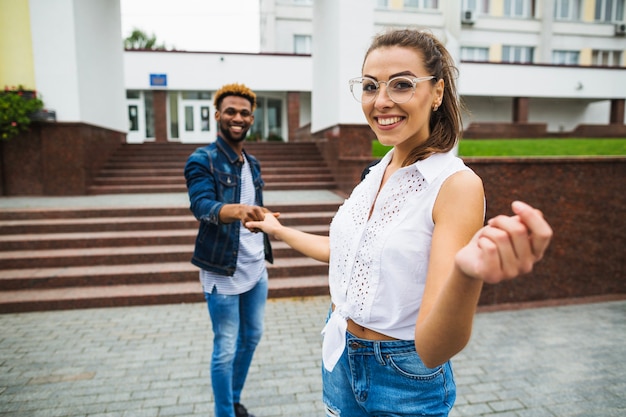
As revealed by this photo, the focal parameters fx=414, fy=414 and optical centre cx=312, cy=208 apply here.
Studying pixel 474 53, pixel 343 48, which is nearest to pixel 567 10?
pixel 474 53

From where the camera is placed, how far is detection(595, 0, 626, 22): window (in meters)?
27.1

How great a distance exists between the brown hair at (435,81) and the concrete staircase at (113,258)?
464cm

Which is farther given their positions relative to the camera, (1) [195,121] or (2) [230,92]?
(1) [195,121]

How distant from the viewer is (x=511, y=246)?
833 mm

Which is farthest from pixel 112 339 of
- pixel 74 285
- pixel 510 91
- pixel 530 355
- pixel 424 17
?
pixel 424 17

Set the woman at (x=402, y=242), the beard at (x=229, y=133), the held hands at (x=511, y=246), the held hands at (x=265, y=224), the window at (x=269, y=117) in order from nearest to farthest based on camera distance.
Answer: the held hands at (x=511, y=246) < the woman at (x=402, y=242) < the held hands at (x=265, y=224) < the beard at (x=229, y=133) < the window at (x=269, y=117)

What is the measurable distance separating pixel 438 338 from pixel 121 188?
10.3m

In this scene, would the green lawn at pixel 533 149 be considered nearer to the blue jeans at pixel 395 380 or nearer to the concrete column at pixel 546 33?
the blue jeans at pixel 395 380

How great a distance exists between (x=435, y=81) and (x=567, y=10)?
3294 cm

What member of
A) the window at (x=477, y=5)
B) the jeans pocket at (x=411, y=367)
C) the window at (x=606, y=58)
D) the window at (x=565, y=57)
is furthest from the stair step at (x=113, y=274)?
the window at (x=606, y=58)

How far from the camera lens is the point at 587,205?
5.64 m

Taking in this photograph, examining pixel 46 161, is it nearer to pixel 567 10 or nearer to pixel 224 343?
pixel 224 343

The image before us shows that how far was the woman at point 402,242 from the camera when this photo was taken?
1144 mm

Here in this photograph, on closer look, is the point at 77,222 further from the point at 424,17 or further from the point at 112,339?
the point at 424,17
